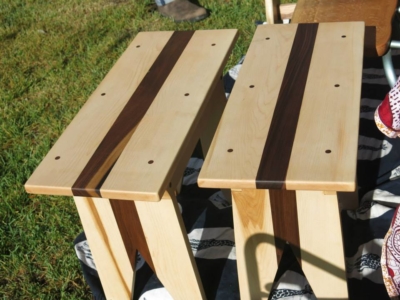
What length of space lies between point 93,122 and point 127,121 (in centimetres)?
11

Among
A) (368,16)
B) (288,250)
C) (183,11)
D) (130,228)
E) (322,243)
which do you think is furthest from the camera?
(183,11)

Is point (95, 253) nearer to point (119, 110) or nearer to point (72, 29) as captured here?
point (119, 110)

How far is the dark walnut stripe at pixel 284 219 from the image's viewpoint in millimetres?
1706

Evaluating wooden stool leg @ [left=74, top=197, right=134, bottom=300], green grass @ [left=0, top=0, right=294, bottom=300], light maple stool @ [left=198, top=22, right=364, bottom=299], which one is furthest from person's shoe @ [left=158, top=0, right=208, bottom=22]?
wooden stool leg @ [left=74, top=197, right=134, bottom=300]

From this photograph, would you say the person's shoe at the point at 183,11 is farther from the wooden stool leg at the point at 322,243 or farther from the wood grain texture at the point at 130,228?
the wooden stool leg at the point at 322,243

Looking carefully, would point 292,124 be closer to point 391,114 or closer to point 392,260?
point 391,114

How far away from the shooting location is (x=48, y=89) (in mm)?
3346

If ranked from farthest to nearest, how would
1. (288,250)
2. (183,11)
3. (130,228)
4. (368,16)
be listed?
(183,11) → (368,16) → (288,250) → (130,228)

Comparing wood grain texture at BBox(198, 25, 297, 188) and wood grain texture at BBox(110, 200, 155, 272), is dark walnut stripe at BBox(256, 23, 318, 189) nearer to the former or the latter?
wood grain texture at BBox(198, 25, 297, 188)

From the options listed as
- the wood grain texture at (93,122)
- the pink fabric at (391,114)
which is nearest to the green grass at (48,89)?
the wood grain texture at (93,122)

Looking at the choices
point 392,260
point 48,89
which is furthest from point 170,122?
point 48,89

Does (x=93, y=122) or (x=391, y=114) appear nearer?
(x=391, y=114)

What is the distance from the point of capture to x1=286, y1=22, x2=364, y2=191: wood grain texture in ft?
5.10

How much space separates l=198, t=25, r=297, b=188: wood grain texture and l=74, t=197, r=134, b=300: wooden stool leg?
358 mm
